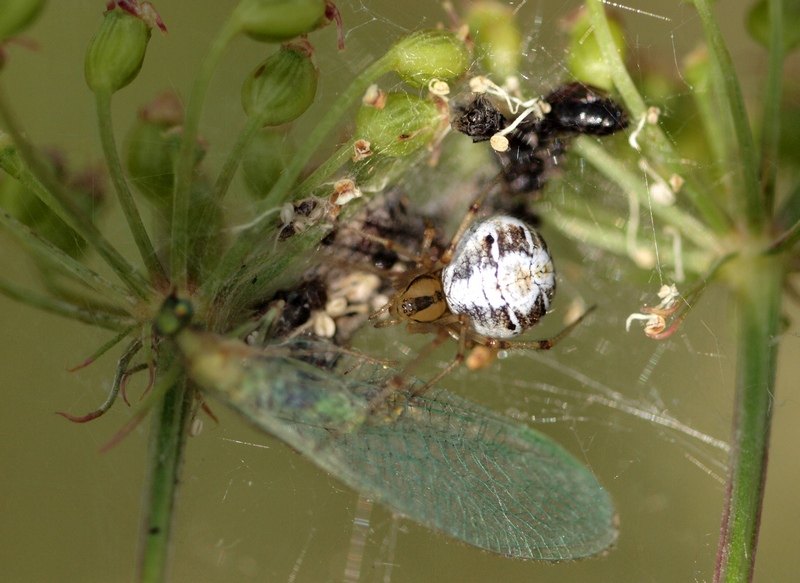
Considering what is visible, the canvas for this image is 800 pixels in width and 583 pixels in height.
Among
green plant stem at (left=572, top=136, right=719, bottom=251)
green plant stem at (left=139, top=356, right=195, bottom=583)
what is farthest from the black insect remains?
green plant stem at (left=139, top=356, right=195, bottom=583)

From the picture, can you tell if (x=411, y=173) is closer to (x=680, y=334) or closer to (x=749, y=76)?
(x=749, y=76)

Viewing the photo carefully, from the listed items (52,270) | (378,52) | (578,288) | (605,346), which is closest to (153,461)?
(52,270)

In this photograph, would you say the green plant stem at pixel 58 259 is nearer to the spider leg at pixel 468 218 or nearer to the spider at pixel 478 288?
the spider at pixel 478 288

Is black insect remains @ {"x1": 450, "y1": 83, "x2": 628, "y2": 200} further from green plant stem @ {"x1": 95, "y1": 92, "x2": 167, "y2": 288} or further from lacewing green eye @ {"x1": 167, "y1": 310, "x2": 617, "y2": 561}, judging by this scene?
green plant stem @ {"x1": 95, "y1": 92, "x2": 167, "y2": 288}

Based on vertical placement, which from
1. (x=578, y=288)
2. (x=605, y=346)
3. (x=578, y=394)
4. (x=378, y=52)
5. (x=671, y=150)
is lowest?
(x=578, y=394)

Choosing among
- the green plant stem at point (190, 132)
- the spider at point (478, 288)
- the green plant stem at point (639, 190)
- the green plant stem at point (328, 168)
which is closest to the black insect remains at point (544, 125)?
the green plant stem at point (639, 190)

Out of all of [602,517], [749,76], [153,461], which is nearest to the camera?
[153,461]
